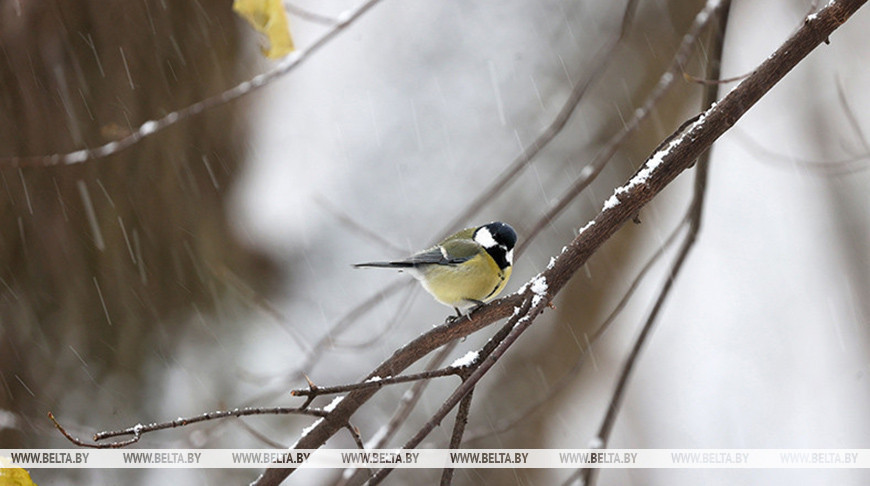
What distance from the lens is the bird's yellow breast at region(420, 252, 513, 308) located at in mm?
2256

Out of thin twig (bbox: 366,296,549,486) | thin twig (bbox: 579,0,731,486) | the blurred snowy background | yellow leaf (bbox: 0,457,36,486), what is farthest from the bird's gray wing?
Answer: yellow leaf (bbox: 0,457,36,486)

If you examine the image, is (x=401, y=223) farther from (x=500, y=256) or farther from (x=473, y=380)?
(x=473, y=380)

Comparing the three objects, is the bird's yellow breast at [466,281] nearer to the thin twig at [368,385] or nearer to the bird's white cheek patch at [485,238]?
the bird's white cheek patch at [485,238]

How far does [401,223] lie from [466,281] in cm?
196

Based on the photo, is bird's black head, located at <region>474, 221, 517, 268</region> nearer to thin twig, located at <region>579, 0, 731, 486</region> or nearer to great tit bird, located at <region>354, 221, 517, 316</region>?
great tit bird, located at <region>354, 221, 517, 316</region>

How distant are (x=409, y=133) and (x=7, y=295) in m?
2.27

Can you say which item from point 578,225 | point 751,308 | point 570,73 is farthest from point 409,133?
point 751,308

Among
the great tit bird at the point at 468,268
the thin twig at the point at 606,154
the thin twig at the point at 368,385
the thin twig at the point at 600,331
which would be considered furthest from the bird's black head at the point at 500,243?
the thin twig at the point at 368,385

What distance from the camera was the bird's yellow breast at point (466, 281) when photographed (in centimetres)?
226

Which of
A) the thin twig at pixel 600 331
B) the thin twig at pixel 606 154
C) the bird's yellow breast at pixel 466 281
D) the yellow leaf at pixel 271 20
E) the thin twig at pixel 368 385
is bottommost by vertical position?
the thin twig at pixel 600 331

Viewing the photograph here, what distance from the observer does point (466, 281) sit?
2.26 m

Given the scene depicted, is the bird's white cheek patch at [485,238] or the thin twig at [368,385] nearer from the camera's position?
the thin twig at [368,385]

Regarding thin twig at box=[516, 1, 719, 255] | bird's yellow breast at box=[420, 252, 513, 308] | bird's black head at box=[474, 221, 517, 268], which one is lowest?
bird's yellow breast at box=[420, 252, 513, 308]

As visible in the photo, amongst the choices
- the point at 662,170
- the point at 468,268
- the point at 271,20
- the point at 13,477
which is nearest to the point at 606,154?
the point at 468,268
